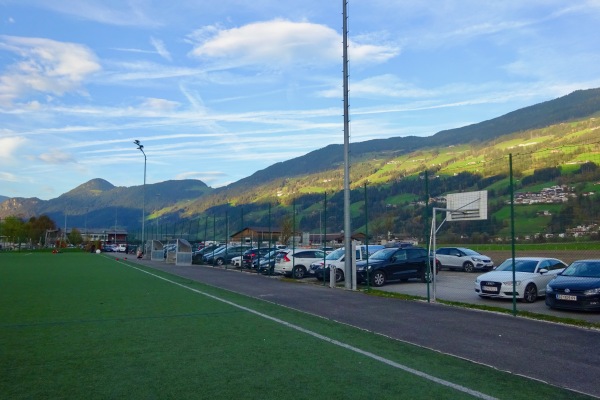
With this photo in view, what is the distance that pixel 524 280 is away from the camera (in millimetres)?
15359

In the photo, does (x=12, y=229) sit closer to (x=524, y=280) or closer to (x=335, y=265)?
(x=335, y=265)

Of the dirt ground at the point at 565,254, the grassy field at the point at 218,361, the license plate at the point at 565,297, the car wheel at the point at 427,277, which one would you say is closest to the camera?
the grassy field at the point at 218,361

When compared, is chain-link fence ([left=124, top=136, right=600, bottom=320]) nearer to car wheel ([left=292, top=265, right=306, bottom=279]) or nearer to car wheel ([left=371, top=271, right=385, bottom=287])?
car wheel ([left=371, top=271, right=385, bottom=287])

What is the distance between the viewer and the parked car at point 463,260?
2934 centimetres

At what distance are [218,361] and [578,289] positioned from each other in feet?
30.7

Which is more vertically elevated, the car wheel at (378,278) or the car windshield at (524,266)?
the car windshield at (524,266)

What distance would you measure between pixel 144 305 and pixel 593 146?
11.0 m

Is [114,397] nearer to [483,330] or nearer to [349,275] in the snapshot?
[483,330]

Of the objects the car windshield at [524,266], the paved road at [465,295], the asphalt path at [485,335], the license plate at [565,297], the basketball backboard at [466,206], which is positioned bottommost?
the paved road at [465,295]

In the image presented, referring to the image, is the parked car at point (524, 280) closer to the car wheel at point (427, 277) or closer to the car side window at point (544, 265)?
the car side window at point (544, 265)

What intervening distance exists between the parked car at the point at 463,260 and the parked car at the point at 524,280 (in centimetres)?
1254

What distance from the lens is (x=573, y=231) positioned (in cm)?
1266

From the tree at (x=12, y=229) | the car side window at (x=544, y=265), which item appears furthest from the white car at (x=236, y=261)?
the tree at (x=12, y=229)

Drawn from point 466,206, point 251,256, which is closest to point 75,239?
point 251,256
